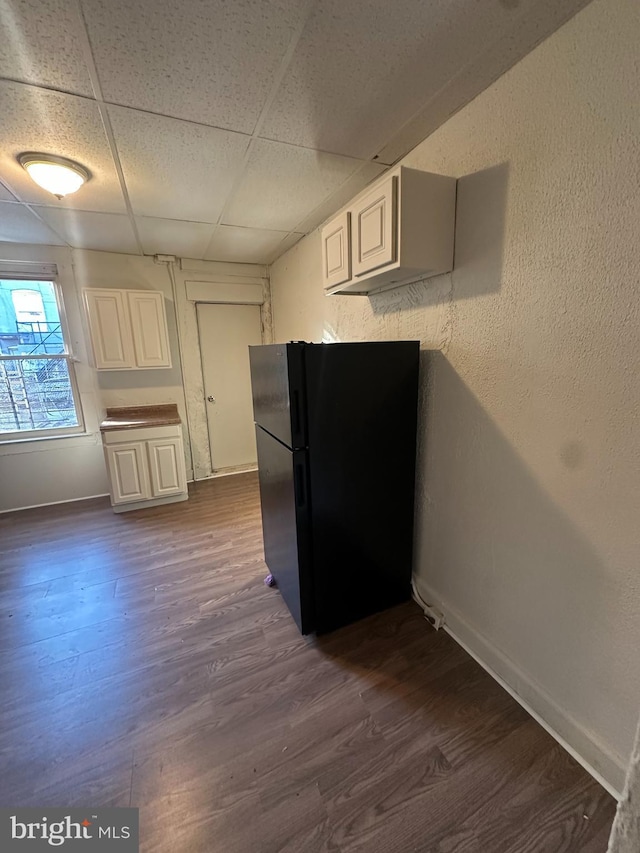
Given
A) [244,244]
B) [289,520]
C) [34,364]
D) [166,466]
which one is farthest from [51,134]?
[166,466]

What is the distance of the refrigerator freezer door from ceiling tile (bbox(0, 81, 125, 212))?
1.20m

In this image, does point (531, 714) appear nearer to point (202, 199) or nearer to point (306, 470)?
point (306, 470)

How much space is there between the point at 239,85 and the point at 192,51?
7.8 inches

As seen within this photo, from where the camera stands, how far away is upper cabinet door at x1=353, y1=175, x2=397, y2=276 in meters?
1.48

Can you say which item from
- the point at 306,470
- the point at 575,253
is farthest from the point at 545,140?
the point at 306,470

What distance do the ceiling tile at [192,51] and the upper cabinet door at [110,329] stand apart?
2219 millimetres

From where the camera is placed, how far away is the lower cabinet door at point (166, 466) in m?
3.41

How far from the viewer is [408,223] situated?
1485 millimetres

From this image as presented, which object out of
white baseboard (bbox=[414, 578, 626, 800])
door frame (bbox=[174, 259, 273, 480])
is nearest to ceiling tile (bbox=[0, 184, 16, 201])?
door frame (bbox=[174, 259, 273, 480])

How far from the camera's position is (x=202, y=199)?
2.25m

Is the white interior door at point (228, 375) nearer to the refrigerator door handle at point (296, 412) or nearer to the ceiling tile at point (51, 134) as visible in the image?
the ceiling tile at point (51, 134)

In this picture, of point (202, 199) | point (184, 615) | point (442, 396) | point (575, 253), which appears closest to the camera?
point (575, 253)

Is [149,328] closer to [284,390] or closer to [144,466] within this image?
[144,466]

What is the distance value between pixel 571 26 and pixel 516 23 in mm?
166
